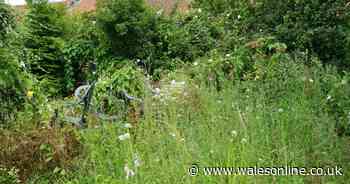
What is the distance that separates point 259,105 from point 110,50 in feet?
13.8

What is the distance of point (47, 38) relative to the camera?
887 cm

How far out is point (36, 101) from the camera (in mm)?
4637

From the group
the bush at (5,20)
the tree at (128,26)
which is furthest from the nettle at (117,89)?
the tree at (128,26)

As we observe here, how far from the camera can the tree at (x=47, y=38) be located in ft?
28.1

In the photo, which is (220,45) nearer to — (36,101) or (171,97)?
(171,97)

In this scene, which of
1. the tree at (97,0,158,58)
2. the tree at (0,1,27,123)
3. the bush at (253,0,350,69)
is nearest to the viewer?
the tree at (0,1,27,123)

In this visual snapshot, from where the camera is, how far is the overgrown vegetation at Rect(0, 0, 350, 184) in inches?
134

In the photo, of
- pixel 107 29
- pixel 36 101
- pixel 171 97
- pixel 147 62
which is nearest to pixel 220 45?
pixel 147 62

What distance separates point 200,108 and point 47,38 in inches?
211

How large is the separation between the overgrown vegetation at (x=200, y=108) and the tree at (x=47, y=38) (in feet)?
5.19

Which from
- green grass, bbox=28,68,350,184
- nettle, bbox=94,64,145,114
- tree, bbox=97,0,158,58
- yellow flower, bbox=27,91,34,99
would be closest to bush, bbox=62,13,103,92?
tree, bbox=97,0,158,58

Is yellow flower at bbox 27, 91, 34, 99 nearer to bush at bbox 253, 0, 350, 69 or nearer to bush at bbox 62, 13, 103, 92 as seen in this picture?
bush at bbox 253, 0, 350, 69

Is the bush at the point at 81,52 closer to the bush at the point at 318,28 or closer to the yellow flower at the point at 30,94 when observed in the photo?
the bush at the point at 318,28

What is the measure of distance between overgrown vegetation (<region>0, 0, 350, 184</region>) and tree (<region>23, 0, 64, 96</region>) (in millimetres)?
1581
